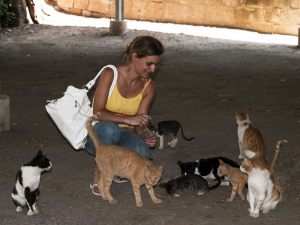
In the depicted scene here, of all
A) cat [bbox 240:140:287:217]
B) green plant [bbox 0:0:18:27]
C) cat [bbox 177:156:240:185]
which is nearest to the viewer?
cat [bbox 240:140:287:217]

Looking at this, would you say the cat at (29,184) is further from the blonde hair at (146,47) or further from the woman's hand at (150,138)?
Answer: the blonde hair at (146,47)

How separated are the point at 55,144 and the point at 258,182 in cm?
284

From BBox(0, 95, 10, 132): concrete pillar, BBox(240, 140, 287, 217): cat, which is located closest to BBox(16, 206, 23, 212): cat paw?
BBox(240, 140, 287, 217): cat

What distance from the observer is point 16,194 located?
492 centimetres

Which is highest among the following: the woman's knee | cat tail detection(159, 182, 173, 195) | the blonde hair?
the blonde hair

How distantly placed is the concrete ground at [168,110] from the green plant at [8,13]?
0.49m

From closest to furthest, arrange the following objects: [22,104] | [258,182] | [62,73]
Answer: [258,182] < [22,104] < [62,73]

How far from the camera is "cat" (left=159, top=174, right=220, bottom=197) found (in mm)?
5336

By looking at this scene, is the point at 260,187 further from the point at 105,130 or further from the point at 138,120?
the point at 105,130

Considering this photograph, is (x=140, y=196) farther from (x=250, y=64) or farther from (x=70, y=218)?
(x=250, y=64)

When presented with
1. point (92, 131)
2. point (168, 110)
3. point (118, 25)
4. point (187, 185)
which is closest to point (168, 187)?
point (187, 185)

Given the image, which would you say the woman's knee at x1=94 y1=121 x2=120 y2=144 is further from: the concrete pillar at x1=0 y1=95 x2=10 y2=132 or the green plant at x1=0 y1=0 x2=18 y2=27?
the green plant at x1=0 y1=0 x2=18 y2=27

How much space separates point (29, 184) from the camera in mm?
4805

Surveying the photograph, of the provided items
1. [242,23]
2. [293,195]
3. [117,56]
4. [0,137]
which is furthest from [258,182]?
[242,23]
